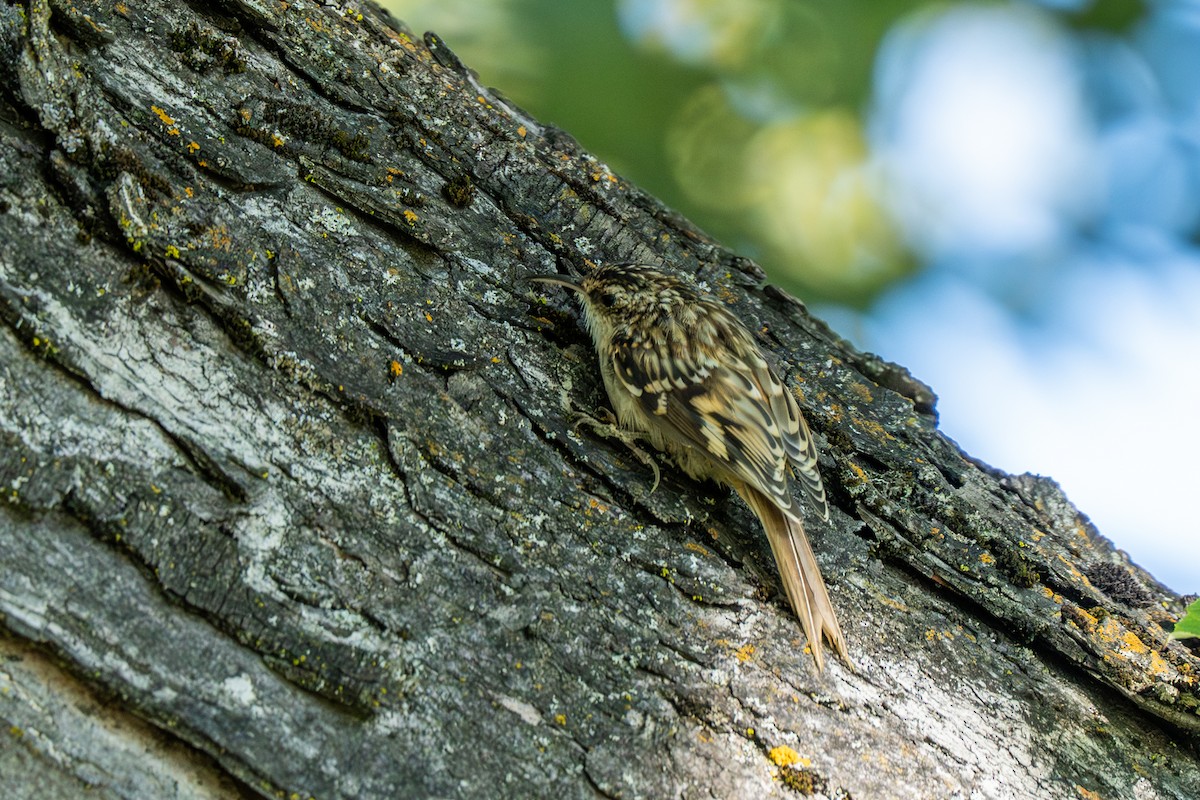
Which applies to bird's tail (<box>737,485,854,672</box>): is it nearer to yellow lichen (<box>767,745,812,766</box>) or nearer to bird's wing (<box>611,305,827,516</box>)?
bird's wing (<box>611,305,827,516</box>)

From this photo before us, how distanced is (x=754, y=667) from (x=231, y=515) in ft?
3.13

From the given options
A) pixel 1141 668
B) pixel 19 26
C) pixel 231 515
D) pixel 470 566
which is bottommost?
pixel 231 515

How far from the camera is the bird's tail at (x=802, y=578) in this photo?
1.72 metres

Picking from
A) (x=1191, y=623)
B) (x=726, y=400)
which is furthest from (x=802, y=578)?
(x=1191, y=623)

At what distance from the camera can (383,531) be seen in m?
1.54

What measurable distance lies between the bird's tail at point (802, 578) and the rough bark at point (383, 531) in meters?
0.04

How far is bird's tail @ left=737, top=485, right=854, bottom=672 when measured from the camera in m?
1.72

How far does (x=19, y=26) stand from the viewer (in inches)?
63.7

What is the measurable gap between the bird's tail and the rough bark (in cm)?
4

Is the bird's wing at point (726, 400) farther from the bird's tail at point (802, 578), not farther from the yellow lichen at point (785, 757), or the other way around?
the yellow lichen at point (785, 757)

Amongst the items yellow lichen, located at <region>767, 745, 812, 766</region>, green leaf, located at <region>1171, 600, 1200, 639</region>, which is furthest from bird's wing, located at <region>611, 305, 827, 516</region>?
green leaf, located at <region>1171, 600, 1200, 639</region>

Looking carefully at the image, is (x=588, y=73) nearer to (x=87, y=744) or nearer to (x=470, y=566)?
(x=470, y=566)

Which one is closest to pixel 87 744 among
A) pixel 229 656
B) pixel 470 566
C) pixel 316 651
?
pixel 229 656

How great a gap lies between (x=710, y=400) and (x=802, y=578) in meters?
0.58
